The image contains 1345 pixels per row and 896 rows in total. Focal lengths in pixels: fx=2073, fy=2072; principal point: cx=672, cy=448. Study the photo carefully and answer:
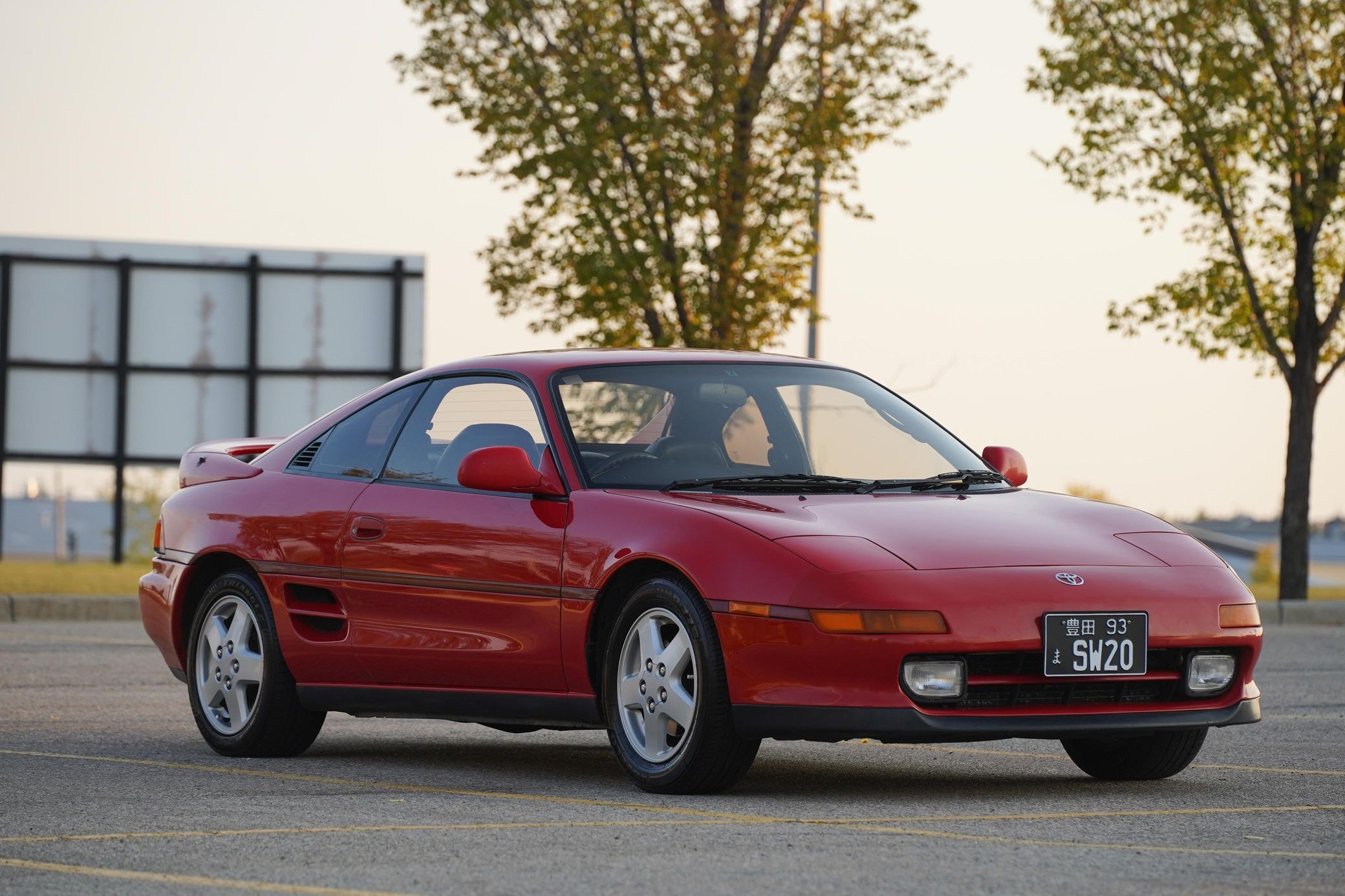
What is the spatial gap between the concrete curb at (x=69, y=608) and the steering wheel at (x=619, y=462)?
10937 mm

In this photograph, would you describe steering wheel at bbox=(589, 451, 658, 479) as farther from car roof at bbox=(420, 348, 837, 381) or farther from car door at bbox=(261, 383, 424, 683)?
car door at bbox=(261, 383, 424, 683)

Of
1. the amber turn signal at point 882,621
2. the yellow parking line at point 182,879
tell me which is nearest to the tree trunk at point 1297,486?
the amber turn signal at point 882,621

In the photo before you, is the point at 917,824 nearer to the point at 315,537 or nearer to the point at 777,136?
the point at 315,537

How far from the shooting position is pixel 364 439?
7965mm

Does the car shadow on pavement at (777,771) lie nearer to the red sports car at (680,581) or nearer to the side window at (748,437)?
the red sports car at (680,581)

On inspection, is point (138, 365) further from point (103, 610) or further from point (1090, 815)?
point (1090, 815)

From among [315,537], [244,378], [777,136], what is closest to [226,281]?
[244,378]

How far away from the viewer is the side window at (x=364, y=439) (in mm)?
7859

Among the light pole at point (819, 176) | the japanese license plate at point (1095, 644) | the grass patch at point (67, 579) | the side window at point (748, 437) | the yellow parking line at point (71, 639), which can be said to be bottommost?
the grass patch at point (67, 579)

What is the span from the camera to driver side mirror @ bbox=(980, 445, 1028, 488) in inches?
301

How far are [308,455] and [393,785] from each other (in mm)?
1822

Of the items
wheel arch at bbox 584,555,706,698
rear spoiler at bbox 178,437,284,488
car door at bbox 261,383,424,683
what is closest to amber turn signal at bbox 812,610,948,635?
wheel arch at bbox 584,555,706,698

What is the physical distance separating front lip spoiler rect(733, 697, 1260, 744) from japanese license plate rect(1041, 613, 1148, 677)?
148 millimetres

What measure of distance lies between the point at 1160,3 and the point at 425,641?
17421mm
